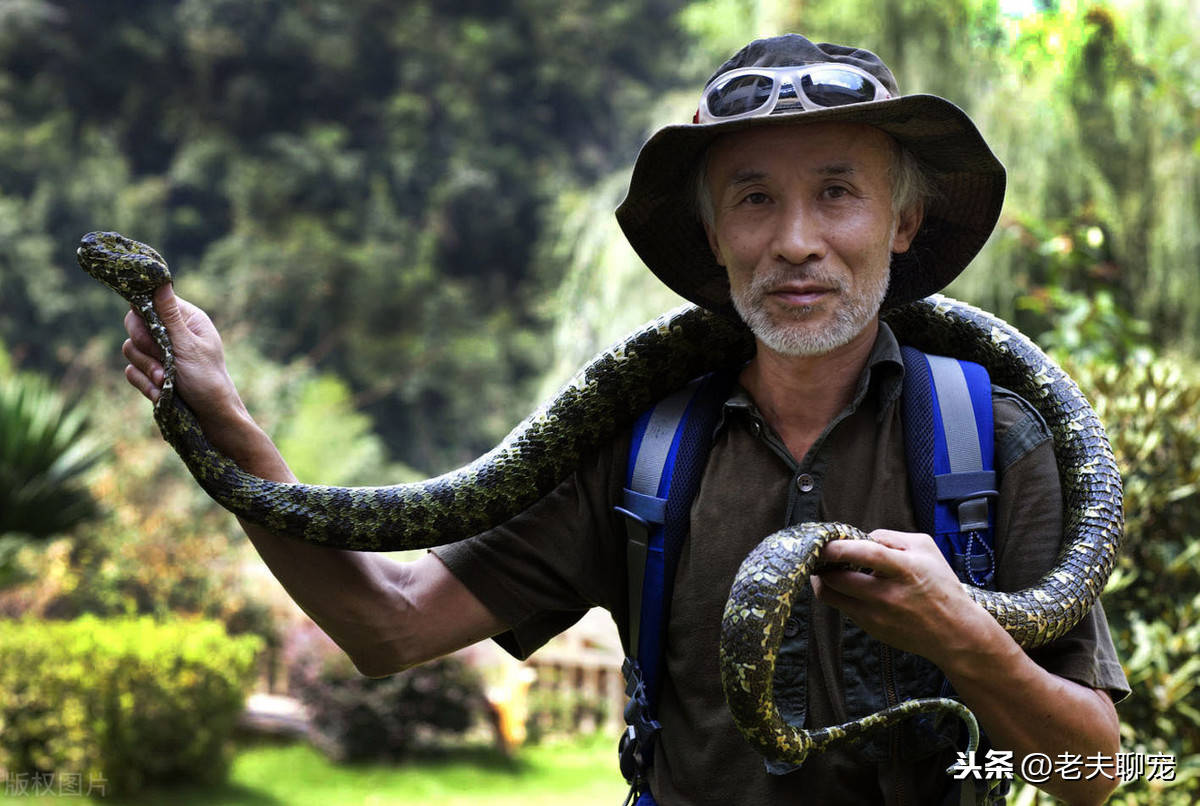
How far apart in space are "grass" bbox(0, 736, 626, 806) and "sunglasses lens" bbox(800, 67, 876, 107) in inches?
310

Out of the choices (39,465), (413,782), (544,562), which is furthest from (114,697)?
(544,562)

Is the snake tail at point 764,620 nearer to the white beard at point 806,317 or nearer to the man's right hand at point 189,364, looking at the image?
the white beard at point 806,317

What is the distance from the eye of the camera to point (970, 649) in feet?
5.00

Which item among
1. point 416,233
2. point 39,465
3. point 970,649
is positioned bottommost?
point 970,649

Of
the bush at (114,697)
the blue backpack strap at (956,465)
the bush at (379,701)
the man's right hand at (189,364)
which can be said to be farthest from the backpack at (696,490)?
the bush at (379,701)

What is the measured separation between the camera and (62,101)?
1265 inches

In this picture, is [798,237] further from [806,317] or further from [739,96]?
[739,96]

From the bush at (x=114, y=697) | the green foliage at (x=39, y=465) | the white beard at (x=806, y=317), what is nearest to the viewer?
the white beard at (x=806, y=317)

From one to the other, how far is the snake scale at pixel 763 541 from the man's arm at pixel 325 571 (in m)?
0.03

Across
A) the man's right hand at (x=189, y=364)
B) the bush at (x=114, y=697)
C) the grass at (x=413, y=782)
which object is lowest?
the grass at (x=413, y=782)

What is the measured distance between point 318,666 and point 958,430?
27.2 feet

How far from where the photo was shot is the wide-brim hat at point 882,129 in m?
1.77

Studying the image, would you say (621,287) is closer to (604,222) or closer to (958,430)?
(604,222)

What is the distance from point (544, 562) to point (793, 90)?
2.90 ft
